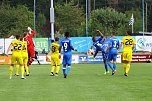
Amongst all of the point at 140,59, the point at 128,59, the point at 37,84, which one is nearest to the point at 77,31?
the point at 140,59

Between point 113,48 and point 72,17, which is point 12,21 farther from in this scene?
point 113,48

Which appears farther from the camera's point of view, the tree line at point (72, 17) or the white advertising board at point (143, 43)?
the tree line at point (72, 17)

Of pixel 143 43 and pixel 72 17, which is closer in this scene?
pixel 143 43

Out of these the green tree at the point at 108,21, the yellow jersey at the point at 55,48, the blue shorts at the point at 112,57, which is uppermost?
the green tree at the point at 108,21

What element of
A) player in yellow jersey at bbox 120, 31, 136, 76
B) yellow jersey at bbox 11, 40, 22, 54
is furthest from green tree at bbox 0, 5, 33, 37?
yellow jersey at bbox 11, 40, 22, 54

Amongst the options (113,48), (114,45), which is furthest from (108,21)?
(114,45)

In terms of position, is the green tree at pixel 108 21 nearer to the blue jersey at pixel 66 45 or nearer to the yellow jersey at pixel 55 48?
the yellow jersey at pixel 55 48

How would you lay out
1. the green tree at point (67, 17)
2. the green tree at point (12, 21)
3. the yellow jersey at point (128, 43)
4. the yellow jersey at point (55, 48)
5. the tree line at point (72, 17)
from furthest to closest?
the green tree at point (67, 17) → the green tree at point (12, 21) → the tree line at point (72, 17) → the yellow jersey at point (55, 48) → the yellow jersey at point (128, 43)

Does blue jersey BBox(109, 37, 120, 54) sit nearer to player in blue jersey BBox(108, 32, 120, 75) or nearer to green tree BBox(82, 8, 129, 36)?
player in blue jersey BBox(108, 32, 120, 75)

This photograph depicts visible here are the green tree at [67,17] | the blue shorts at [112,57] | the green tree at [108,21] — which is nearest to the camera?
the blue shorts at [112,57]

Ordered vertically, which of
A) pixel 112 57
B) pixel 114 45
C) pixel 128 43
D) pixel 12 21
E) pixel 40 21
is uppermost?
pixel 40 21

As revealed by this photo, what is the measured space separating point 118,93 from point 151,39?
42.2 m

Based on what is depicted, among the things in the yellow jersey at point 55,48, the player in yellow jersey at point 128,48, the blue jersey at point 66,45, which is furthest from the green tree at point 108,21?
the blue jersey at point 66,45

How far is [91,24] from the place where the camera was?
70.7m
